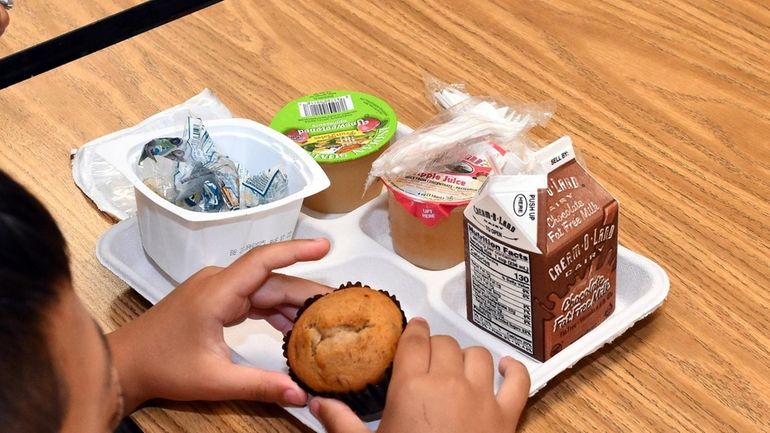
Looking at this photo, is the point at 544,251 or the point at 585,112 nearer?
the point at 544,251

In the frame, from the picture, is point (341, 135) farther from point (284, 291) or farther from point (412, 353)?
point (412, 353)

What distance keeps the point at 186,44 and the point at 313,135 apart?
36 centimetres

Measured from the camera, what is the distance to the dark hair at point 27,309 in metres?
0.72

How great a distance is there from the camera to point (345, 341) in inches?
41.7

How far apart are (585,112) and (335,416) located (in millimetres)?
601

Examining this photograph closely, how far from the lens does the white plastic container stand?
1.20 meters

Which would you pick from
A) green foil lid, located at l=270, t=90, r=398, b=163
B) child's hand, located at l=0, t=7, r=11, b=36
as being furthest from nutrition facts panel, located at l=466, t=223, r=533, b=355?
child's hand, located at l=0, t=7, r=11, b=36

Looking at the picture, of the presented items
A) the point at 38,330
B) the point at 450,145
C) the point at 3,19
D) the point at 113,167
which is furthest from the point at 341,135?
the point at 38,330

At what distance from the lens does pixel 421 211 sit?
3.98 ft

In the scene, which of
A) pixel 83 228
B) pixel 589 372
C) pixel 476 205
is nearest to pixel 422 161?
pixel 476 205

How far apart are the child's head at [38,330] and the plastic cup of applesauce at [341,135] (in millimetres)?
533

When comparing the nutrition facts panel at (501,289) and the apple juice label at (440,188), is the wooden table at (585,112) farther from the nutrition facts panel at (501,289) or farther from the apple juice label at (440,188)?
the apple juice label at (440,188)

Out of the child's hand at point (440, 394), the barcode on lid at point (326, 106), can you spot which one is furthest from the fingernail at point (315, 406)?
the barcode on lid at point (326, 106)

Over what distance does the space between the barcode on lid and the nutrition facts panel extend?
0.35m
